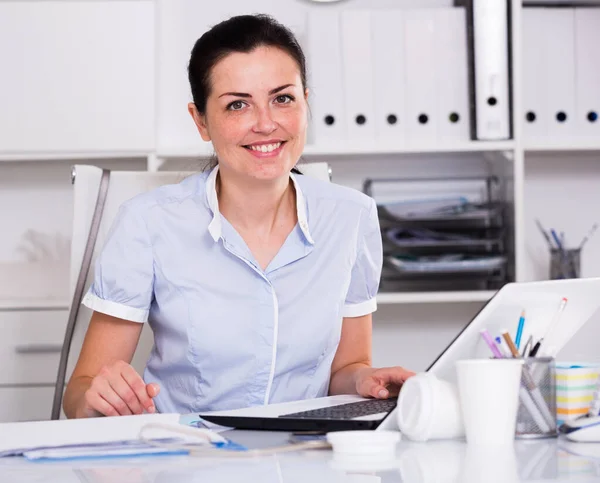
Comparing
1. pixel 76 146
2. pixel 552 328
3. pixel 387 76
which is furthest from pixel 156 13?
pixel 552 328

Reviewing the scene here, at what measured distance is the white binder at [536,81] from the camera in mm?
2465

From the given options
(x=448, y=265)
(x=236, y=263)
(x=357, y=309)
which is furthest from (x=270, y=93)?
(x=448, y=265)

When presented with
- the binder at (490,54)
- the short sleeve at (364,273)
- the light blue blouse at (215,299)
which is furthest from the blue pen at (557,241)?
the light blue blouse at (215,299)

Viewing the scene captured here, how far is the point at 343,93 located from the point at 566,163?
0.76m

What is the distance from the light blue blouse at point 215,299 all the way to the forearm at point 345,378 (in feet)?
0.08

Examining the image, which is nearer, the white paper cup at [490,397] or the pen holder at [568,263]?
the white paper cup at [490,397]

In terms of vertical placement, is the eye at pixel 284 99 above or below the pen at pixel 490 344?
above

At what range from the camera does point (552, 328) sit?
3.44 ft

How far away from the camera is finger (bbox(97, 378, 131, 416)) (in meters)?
1.12

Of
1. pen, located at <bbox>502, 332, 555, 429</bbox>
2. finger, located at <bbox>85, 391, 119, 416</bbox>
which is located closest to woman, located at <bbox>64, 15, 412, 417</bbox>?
finger, located at <bbox>85, 391, 119, 416</bbox>

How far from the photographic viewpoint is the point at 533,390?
0.93m

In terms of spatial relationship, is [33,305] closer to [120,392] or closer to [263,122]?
[263,122]

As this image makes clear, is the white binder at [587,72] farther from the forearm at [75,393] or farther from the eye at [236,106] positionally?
the forearm at [75,393]

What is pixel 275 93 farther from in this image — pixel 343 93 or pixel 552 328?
pixel 343 93
